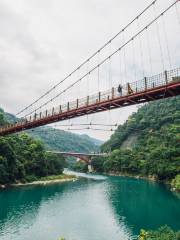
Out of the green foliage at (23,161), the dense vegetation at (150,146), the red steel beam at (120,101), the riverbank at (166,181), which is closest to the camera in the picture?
the red steel beam at (120,101)

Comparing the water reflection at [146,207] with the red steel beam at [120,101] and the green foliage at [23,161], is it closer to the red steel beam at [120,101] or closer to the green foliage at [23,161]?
the red steel beam at [120,101]

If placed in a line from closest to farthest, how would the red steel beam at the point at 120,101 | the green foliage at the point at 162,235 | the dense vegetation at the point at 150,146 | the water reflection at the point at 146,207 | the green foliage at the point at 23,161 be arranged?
the green foliage at the point at 162,235 → the red steel beam at the point at 120,101 → the water reflection at the point at 146,207 → the green foliage at the point at 23,161 → the dense vegetation at the point at 150,146

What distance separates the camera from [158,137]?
9994 cm

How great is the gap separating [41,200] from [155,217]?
63.7 feet

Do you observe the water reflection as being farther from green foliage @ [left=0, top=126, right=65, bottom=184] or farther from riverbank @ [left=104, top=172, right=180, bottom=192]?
green foliage @ [left=0, top=126, right=65, bottom=184]

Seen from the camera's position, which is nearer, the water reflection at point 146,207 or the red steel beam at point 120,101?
the red steel beam at point 120,101

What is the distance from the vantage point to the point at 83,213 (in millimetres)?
38250

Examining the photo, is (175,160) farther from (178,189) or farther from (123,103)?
(123,103)

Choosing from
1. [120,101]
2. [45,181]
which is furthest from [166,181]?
[120,101]

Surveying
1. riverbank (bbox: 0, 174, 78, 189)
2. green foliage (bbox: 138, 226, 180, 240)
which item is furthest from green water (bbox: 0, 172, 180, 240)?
green foliage (bbox: 138, 226, 180, 240)

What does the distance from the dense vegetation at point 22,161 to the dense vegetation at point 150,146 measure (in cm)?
2344

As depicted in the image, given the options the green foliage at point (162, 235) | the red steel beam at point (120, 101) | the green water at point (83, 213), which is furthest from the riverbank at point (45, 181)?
the green foliage at point (162, 235)

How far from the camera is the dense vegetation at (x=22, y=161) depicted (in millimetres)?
59969

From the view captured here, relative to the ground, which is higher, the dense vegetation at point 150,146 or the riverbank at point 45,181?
the dense vegetation at point 150,146
